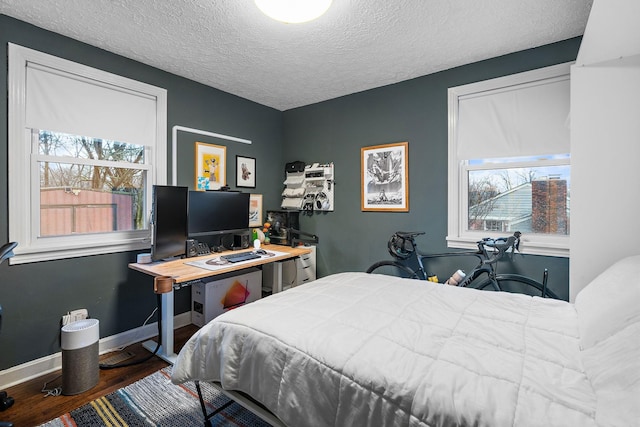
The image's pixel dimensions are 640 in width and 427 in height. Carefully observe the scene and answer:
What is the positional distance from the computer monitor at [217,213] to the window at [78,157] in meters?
0.43

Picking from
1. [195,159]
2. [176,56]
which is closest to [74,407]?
[195,159]

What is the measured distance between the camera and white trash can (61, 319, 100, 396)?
1988 millimetres

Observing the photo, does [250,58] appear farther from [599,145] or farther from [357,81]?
[599,145]

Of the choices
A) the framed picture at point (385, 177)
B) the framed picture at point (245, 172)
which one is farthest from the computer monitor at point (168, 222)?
the framed picture at point (385, 177)

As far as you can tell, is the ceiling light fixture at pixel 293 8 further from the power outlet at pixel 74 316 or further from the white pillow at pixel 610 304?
the power outlet at pixel 74 316

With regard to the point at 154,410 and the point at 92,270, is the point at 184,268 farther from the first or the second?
the point at 154,410

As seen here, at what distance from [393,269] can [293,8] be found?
8.38 ft

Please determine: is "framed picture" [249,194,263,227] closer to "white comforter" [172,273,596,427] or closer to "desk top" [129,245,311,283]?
"desk top" [129,245,311,283]

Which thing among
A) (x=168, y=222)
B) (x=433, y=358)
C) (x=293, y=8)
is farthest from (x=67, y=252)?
(x=433, y=358)

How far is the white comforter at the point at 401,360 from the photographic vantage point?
0.86 metres

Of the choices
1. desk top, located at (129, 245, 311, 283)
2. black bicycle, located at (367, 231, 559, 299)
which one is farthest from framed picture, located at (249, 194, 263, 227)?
black bicycle, located at (367, 231, 559, 299)

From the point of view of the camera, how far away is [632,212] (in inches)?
70.6

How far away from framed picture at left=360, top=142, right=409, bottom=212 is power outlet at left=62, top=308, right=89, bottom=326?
2.78 meters

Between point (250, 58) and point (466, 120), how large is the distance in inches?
82.0
